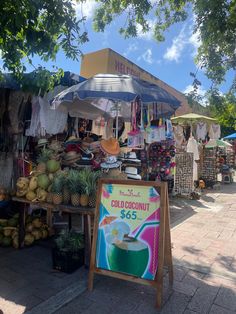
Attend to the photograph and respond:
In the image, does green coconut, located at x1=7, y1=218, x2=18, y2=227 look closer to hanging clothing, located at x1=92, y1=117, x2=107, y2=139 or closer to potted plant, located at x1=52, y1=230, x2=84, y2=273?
potted plant, located at x1=52, y1=230, x2=84, y2=273

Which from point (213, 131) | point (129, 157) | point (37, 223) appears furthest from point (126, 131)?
point (213, 131)

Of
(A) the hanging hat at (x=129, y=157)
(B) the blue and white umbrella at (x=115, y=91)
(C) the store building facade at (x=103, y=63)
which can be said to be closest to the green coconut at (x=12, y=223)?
(B) the blue and white umbrella at (x=115, y=91)

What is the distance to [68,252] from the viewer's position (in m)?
3.47

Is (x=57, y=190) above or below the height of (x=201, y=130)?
below

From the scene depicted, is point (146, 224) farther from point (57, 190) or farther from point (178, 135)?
point (178, 135)

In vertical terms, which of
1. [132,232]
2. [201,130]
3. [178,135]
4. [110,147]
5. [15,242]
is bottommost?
[15,242]

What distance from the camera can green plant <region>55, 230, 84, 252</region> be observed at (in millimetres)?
3498

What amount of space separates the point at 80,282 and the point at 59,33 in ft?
10.2

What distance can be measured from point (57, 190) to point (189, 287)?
207 cm

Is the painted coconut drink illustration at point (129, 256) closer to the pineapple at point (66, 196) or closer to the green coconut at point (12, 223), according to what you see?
the pineapple at point (66, 196)

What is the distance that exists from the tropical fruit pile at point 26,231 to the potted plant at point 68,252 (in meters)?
1.01

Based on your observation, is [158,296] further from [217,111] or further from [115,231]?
[217,111]

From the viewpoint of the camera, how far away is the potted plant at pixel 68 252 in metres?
3.48

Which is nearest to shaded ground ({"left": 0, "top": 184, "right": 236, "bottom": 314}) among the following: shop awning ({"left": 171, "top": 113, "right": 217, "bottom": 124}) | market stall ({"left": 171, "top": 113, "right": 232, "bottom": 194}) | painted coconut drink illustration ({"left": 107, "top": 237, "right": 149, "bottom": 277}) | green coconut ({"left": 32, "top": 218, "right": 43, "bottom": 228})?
painted coconut drink illustration ({"left": 107, "top": 237, "right": 149, "bottom": 277})
